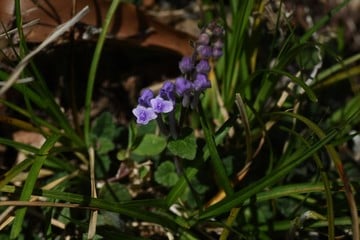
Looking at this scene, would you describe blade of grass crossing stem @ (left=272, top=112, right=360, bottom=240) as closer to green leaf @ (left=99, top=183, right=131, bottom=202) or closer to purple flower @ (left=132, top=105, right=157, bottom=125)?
purple flower @ (left=132, top=105, right=157, bottom=125)

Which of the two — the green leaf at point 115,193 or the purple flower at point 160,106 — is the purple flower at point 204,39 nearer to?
the purple flower at point 160,106

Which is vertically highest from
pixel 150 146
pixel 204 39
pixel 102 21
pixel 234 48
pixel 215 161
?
pixel 102 21

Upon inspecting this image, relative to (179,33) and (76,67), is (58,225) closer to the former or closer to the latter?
(76,67)

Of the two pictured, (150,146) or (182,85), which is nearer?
(182,85)

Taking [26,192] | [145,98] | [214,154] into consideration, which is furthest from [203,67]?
[26,192]

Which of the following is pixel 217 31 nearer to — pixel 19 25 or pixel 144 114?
pixel 144 114

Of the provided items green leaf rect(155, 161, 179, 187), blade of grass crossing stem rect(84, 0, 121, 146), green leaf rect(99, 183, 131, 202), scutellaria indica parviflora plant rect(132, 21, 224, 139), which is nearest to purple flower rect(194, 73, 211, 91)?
scutellaria indica parviflora plant rect(132, 21, 224, 139)

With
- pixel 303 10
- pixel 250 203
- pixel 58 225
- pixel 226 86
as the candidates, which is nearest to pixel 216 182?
pixel 250 203
